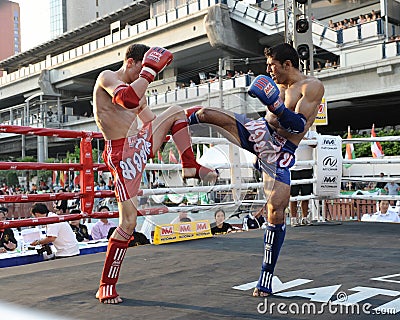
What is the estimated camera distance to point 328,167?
636 cm

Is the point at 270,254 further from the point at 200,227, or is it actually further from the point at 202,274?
the point at 200,227

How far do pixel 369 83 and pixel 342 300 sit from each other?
15117 mm

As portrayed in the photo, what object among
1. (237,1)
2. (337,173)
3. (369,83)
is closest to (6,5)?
(237,1)

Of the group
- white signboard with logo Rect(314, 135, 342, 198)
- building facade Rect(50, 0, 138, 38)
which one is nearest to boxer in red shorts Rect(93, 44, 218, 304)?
white signboard with logo Rect(314, 135, 342, 198)

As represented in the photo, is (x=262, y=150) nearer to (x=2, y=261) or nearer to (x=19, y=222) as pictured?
(x=19, y=222)

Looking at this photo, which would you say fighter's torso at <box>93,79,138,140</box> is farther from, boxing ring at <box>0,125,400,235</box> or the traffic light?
the traffic light

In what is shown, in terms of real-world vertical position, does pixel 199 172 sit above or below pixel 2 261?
above

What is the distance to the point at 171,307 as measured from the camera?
2537 millimetres

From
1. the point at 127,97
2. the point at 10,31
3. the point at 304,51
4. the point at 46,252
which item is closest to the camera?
the point at 127,97

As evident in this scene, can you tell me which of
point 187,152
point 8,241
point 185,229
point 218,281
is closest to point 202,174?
point 187,152

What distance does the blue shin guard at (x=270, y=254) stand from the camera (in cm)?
275

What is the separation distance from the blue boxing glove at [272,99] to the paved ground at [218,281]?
3.19 ft

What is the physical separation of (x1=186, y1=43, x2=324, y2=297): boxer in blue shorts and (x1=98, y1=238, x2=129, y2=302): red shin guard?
80cm

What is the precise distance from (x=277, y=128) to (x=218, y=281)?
1.08m
